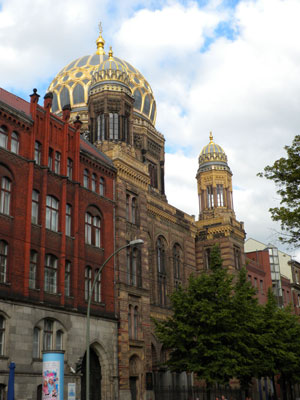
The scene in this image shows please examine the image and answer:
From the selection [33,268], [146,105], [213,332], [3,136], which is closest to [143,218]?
[213,332]

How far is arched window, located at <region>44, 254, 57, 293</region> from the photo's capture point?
31.5 metres

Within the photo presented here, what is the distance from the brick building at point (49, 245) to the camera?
94.4 ft

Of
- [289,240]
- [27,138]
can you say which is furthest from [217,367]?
[27,138]

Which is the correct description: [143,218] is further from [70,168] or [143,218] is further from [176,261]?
[176,261]

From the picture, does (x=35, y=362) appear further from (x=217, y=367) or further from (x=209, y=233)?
(x=209, y=233)

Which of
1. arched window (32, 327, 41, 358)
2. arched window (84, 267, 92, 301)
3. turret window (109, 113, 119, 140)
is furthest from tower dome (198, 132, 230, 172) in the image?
arched window (32, 327, 41, 358)

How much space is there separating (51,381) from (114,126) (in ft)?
80.5

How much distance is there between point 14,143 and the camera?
3150 cm

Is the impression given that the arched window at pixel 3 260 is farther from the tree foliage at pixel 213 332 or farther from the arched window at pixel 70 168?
the tree foliage at pixel 213 332

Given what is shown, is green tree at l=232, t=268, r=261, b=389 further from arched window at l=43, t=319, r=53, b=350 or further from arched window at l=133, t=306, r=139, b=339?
arched window at l=43, t=319, r=53, b=350

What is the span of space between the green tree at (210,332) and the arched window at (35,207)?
10.1m

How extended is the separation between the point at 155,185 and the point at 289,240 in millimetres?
41934

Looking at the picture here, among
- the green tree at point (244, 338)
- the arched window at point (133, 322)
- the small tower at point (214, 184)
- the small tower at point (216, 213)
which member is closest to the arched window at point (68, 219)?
the arched window at point (133, 322)

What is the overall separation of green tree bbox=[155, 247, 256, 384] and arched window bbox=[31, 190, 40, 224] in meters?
10.1
